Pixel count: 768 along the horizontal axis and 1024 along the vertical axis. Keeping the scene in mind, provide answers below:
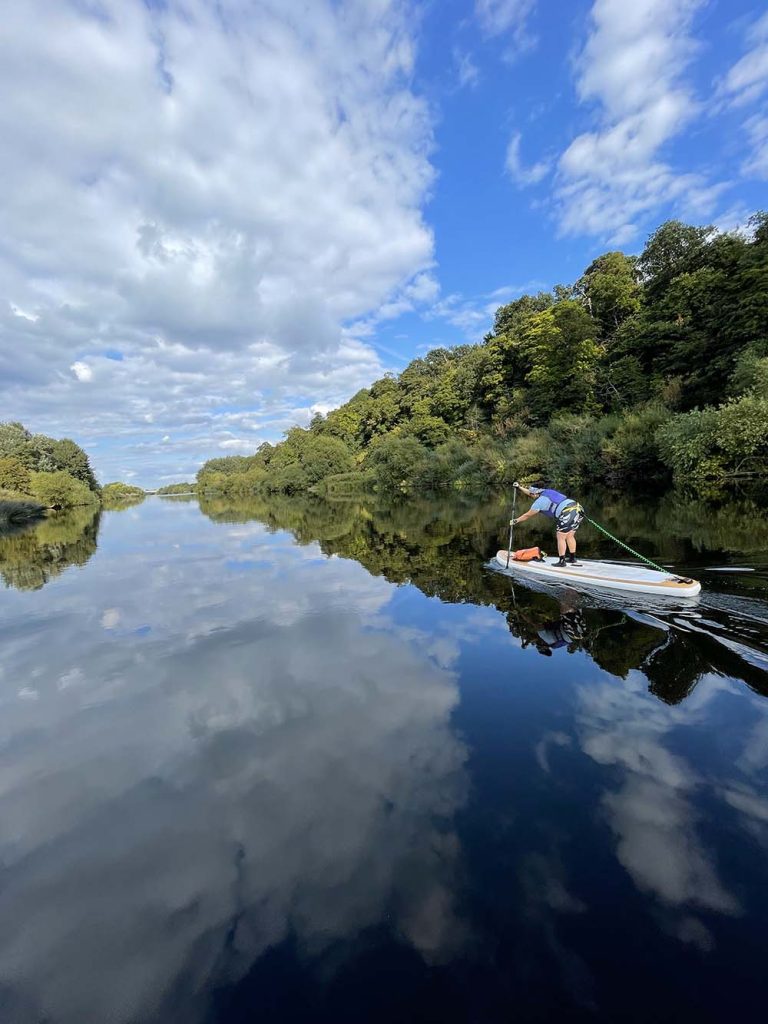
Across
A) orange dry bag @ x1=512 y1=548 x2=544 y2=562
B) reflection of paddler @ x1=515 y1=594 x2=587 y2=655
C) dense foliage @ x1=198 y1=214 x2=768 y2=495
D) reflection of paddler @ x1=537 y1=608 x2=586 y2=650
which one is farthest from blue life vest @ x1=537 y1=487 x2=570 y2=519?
dense foliage @ x1=198 y1=214 x2=768 y2=495

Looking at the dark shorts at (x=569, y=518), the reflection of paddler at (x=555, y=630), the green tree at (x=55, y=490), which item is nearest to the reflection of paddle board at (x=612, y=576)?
the dark shorts at (x=569, y=518)

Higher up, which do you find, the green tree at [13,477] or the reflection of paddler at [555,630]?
the green tree at [13,477]

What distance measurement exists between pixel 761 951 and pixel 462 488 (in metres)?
43.4

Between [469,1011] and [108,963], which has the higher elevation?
[469,1011]

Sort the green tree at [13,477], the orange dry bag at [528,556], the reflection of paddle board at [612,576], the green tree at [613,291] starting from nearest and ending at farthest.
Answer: the reflection of paddle board at [612,576] → the orange dry bag at [528,556] → the green tree at [613,291] → the green tree at [13,477]

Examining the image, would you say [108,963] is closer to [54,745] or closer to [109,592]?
[54,745]

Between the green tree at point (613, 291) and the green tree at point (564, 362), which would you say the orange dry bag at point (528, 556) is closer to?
the green tree at point (564, 362)

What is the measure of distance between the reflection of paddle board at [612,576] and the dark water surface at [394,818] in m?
0.46

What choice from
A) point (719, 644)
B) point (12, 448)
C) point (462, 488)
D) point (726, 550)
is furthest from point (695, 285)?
point (12, 448)

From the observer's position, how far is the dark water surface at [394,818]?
2.49 m

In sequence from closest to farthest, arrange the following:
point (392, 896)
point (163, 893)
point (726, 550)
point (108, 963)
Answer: point (108, 963)
point (392, 896)
point (163, 893)
point (726, 550)

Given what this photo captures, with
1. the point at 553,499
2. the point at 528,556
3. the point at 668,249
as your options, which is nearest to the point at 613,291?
the point at 668,249

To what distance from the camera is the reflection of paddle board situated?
830 centimetres

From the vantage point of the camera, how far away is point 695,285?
1372 inches
